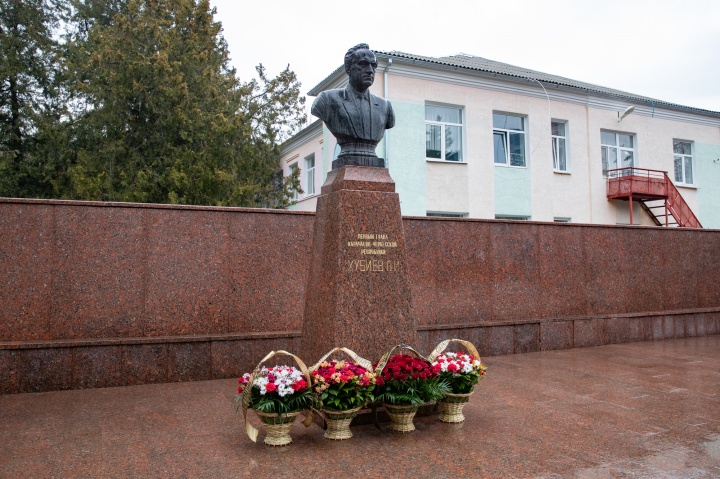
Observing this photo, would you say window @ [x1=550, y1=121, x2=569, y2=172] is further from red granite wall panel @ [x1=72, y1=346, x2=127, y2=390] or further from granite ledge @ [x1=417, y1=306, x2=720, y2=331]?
red granite wall panel @ [x1=72, y1=346, x2=127, y2=390]

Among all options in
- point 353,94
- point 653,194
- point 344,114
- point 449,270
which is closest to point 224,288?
point 344,114

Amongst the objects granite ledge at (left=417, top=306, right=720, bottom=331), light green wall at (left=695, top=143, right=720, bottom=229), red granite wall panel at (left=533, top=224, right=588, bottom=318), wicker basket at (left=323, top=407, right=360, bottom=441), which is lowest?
wicker basket at (left=323, top=407, right=360, bottom=441)

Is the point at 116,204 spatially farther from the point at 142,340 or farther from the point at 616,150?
the point at 616,150

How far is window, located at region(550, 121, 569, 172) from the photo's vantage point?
65.2 feet

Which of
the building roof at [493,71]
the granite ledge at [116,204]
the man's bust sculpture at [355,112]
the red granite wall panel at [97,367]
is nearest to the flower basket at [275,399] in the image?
the man's bust sculpture at [355,112]

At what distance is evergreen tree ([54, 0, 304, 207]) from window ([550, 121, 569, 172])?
31.7 feet

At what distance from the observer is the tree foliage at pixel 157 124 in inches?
538

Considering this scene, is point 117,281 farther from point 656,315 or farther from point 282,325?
point 656,315

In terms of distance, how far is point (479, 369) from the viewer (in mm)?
5176

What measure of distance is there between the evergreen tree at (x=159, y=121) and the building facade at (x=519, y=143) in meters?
4.01

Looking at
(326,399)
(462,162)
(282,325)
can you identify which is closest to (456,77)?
(462,162)

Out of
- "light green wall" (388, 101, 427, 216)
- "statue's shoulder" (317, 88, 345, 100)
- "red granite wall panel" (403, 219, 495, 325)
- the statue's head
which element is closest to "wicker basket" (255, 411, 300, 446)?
"statue's shoulder" (317, 88, 345, 100)

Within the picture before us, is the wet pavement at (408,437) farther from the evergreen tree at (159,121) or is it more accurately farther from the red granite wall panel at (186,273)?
the evergreen tree at (159,121)

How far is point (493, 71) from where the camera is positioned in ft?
59.3
